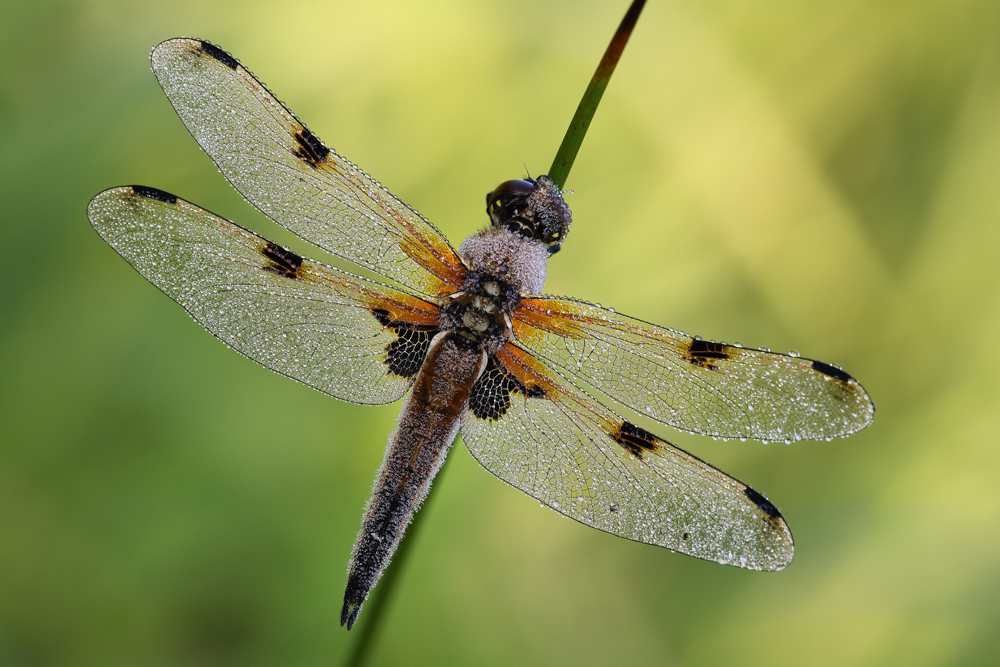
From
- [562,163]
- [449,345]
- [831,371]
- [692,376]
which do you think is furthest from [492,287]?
[831,371]

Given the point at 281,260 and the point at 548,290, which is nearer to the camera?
the point at 281,260

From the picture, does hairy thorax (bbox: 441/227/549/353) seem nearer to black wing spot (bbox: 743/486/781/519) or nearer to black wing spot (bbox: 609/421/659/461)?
black wing spot (bbox: 609/421/659/461)

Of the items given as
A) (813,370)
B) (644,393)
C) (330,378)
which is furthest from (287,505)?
(813,370)

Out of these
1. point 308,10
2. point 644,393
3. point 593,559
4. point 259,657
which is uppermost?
point 308,10

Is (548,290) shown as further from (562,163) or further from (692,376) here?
(562,163)

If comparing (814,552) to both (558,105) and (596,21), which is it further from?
(596,21)

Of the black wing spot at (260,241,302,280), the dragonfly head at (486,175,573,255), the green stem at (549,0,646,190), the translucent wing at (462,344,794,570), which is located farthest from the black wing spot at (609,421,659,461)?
the black wing spot at (260,241,302,280)

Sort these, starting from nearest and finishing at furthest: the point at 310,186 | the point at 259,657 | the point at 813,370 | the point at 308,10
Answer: the point at 813,370 < the point at 310,186 < the point at 259,657 < the point at 308,10

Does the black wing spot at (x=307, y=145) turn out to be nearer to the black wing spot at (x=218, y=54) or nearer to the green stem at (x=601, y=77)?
the black wing spot at (x=218, y=54)
